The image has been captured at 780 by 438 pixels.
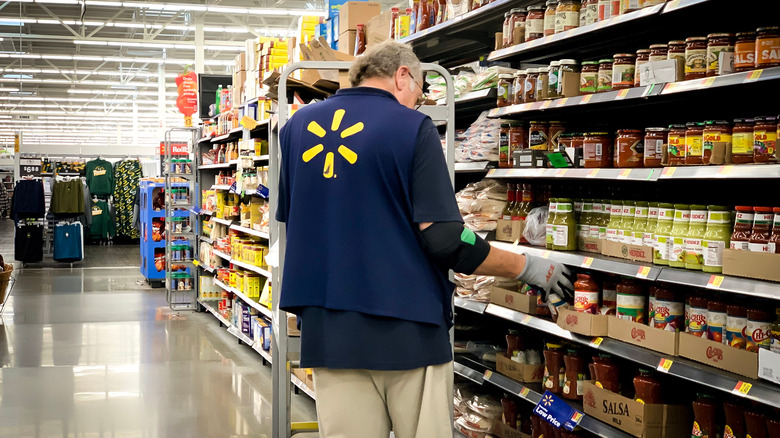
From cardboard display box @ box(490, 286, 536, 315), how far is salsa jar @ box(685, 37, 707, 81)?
4.11 feet

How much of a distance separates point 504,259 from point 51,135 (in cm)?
4922

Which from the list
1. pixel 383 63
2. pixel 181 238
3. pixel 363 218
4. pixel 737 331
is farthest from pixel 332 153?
pixel 181 238

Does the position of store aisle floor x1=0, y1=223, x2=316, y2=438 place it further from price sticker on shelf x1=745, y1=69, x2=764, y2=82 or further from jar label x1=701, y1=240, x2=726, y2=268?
price sticker on shelf x1=745, y1=69, x2=764, y2=82

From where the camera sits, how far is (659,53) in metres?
2.78

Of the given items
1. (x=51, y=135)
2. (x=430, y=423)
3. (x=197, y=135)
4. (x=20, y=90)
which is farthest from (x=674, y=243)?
(x=51, y=135)

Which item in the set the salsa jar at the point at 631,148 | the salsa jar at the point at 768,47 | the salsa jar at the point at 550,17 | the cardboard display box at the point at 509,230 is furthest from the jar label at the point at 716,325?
the salsa jar at the point at 550,17

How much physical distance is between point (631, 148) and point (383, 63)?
4.24 ft

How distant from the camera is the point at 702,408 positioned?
8.75ft

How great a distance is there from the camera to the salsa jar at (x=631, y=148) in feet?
9.65

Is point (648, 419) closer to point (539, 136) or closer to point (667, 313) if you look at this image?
point (667, 313)

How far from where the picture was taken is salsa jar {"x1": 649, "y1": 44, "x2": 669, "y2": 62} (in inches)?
109

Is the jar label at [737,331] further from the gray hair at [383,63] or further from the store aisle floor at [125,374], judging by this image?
the store aisle floor at [125,374]

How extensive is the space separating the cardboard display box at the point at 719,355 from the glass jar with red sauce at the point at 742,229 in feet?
1.09

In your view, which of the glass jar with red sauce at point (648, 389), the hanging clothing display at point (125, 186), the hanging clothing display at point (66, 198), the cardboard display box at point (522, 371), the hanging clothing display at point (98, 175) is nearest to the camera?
the glass jar with red sauce at point (648, 389)
